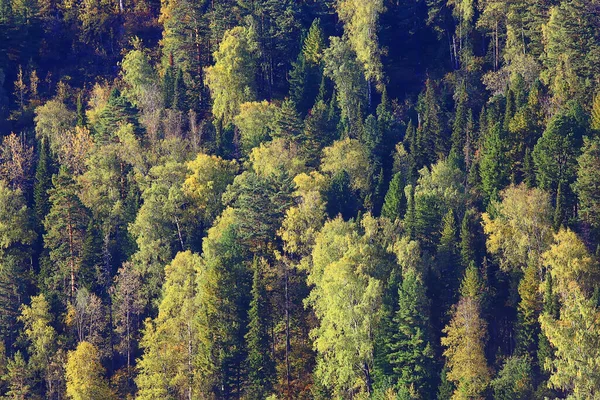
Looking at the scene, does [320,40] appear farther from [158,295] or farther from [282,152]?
[158,295]

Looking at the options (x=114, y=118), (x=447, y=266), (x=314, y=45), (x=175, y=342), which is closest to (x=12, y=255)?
(x=114, y=118)

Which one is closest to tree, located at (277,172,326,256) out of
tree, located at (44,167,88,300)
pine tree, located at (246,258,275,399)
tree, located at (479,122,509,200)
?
pine tree, located at (246,258,275,399)

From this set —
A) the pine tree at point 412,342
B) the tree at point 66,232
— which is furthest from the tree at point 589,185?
the tree at point 66,232

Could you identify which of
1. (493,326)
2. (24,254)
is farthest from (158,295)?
(493,326)

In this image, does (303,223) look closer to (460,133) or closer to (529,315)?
(460,133)

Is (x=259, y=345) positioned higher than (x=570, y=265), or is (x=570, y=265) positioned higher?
(x=570, y=265)

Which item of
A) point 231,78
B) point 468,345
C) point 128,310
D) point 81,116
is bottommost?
point 128,310

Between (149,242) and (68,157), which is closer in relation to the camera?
(149,242)

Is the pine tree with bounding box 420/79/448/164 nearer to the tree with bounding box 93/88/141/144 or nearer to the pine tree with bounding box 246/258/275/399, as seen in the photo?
the pine tree with bounding box 246/258/275/399
